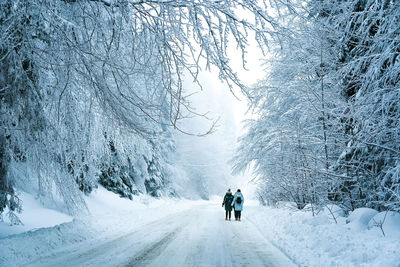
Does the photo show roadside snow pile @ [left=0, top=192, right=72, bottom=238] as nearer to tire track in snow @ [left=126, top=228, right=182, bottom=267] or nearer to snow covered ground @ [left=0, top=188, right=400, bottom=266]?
snow covered ground @ [left=0, top=188, right=400, bottom=266]

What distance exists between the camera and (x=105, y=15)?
361 centimetres

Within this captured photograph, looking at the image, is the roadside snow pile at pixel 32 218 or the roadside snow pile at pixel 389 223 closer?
the roadside snow pile at pixel 389 223

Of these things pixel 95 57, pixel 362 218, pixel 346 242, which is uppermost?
pixel 95 57

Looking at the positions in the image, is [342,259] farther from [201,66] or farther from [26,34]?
[26,34]

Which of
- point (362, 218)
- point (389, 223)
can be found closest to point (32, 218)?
point (362, 218)

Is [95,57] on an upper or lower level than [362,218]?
upper

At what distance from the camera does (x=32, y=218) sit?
28.5 feet

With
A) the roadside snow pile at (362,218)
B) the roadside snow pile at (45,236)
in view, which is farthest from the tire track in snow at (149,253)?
the roadside snow pile at (362,218)

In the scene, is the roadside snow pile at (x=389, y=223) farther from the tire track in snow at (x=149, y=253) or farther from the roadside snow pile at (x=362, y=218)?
the tire track in snow at (x=149, y=253)

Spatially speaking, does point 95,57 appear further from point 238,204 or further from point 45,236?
point 238,204

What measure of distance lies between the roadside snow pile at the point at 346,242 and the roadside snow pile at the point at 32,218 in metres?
6.33

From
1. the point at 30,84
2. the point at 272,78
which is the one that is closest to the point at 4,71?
the point at 30,84

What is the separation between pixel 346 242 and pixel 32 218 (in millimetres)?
8462

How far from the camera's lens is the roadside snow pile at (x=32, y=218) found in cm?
703
